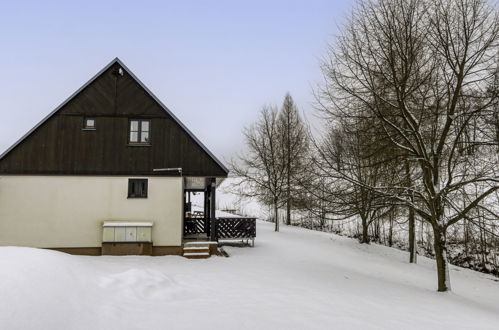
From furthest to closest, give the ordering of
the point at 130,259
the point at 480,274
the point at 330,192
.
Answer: the point at 480,274
the point at 130,259
the point at 330,192

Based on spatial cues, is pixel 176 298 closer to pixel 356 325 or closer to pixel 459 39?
pixel 356 325

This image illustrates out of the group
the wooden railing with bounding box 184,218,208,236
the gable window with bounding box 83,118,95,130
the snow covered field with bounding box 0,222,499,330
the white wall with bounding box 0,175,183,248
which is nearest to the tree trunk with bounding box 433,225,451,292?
the snow covered field with bounding box 0,222,499,330

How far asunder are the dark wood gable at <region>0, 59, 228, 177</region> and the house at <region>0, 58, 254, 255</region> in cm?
4

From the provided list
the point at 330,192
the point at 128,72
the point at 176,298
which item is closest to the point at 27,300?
the point at 176,298

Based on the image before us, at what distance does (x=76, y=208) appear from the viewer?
47.3 ft

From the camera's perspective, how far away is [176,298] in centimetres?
785

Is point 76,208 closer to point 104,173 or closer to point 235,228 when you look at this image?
point 104,173

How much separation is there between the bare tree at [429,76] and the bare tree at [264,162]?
14.5 meters

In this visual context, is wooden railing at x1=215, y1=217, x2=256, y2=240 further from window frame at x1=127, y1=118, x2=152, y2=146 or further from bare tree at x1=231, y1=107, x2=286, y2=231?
bare tree at x1=231, y1=107, x2=286, y2=231

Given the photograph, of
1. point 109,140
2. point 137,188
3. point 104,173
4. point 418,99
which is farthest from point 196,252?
point 418,99

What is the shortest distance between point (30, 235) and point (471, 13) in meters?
17.9

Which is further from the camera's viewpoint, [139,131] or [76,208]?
[139,131]

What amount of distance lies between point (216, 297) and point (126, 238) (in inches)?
290

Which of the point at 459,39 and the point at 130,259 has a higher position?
the point at 459,39
